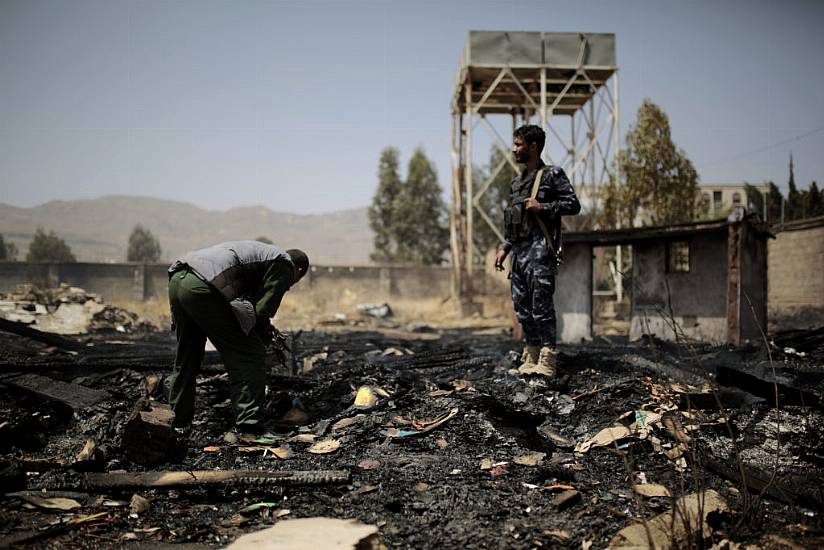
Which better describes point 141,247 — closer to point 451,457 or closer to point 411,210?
point 411,210

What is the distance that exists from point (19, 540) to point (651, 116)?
57.0 feet

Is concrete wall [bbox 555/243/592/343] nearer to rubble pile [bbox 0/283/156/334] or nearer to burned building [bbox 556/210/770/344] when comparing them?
burned building [bbox 556/210/770/344]

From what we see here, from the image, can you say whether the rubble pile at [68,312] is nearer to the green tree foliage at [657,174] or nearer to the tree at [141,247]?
the green tree foliage at [657,174]

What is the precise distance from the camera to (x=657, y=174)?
1605 centimetres

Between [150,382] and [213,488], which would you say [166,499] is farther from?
[150,382]

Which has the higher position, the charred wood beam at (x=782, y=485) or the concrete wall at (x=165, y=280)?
the concrete wall at (x=165, y=280)

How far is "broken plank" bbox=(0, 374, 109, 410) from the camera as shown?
4.13 metres

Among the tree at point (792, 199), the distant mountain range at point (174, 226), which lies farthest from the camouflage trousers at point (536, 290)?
the distant mountain range at point (174, 226)

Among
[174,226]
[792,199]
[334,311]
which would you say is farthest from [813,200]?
[174,226]

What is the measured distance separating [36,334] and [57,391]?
3.19 metres

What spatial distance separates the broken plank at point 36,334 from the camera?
21.0 feet

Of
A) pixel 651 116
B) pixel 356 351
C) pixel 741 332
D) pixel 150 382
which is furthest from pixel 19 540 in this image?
pixel 651 116

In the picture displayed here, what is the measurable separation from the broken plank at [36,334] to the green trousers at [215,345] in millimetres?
3827

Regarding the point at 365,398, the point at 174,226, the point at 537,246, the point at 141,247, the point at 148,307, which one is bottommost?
the point at 148,307
